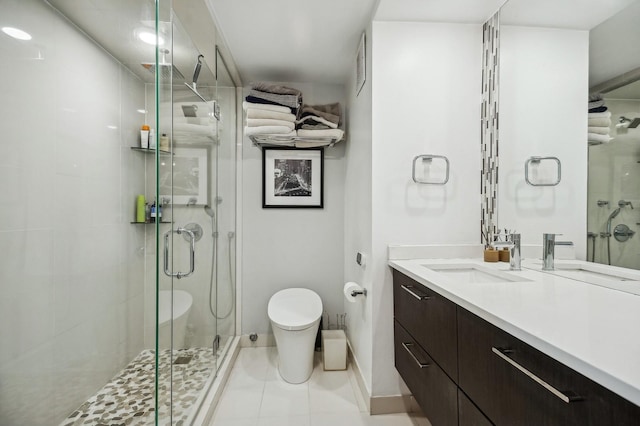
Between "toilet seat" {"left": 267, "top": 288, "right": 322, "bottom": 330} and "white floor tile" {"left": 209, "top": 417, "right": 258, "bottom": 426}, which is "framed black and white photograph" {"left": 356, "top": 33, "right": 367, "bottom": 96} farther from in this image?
"white floor tile" {"left": 209, "top": 417, "right": 258, "bottom": 426}

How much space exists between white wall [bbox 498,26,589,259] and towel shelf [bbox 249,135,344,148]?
119 cm

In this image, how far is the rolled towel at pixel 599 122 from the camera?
979 mm

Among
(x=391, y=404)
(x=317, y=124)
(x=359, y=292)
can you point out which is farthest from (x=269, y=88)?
(x=391, y=404)

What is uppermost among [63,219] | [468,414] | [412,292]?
[63,219]

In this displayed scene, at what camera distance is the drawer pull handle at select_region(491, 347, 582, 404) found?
0.54m

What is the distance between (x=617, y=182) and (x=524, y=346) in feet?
2.44

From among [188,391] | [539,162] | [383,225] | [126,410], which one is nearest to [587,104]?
[539,162]

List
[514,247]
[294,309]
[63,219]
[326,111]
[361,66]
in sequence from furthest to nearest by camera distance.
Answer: [326,111] → [294,309] → [361,66] → [63,219] → [514,247]

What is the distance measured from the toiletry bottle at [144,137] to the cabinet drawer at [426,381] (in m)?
1.91

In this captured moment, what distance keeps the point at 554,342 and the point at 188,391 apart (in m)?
1.62

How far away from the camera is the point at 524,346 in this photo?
0.66m

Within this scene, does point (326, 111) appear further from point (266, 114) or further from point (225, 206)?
point (225, 206)

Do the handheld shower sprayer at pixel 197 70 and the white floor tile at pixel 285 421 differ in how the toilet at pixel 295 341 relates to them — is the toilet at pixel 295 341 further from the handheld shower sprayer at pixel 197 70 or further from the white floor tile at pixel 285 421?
the handheld shower sprayer at pixel 197 70

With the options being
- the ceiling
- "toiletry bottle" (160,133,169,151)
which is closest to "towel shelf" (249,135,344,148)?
the ceiling
